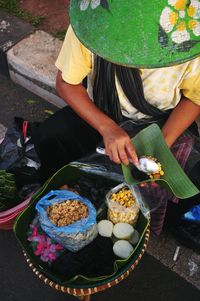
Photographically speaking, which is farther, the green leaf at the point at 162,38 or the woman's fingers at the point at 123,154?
the woman's fingers at the point at 123,154

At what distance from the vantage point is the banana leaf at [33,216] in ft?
6.08

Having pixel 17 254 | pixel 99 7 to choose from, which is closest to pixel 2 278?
pixel 17 254

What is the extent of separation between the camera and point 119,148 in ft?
6.39

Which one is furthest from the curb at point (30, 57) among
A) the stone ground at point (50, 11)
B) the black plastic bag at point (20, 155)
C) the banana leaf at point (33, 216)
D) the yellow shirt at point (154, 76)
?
the banana leaf at point (33, 216)

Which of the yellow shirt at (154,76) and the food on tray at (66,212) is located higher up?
→ the yellow shirt at (154,76)

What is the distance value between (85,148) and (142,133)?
53 cm

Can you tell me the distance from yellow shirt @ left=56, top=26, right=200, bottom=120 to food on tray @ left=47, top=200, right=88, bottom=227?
0.58m

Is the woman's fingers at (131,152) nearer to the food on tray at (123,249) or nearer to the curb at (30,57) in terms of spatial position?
the food on tray at (123,249)

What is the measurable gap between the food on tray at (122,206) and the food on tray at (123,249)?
0.11 metres

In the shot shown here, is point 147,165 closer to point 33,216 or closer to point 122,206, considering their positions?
point 122,206

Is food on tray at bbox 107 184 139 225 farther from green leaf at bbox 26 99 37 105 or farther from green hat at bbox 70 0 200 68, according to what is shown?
green leaf at bbox 26 99 37 105

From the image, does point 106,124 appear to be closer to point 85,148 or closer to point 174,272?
point 85,148

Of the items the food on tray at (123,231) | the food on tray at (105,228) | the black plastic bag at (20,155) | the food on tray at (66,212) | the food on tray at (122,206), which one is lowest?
the black plastic bag at (20,155)

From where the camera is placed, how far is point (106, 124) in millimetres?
2074
